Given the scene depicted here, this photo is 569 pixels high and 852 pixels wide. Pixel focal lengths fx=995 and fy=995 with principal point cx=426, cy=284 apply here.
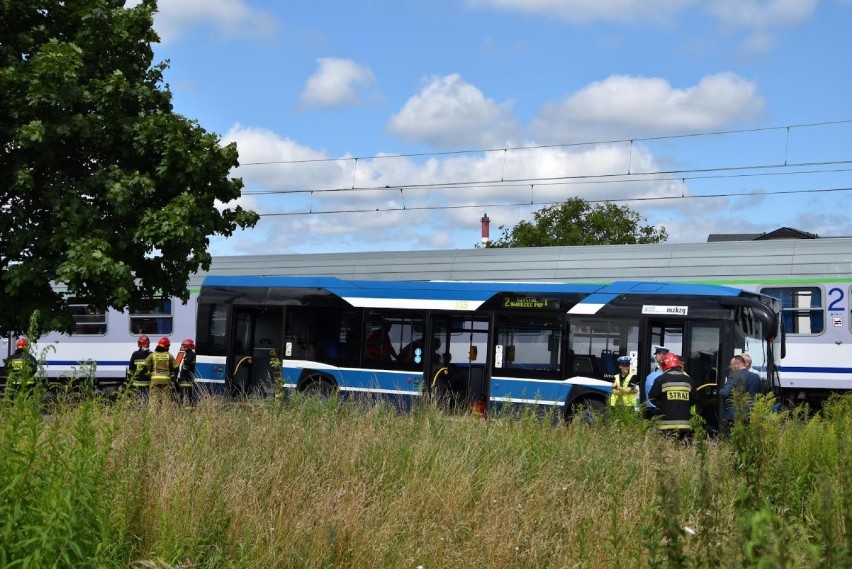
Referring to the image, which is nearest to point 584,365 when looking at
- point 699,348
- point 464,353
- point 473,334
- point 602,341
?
point 602,341

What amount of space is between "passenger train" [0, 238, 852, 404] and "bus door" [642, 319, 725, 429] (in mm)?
1823

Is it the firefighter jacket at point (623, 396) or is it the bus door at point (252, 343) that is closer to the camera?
the firefighter jacket at point (623, 396)

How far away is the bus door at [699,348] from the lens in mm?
16453

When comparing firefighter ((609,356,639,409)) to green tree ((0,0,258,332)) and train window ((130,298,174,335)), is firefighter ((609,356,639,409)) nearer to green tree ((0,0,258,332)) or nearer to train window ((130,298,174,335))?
green tree ((0,0,258,332))

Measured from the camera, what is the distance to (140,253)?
1903cm

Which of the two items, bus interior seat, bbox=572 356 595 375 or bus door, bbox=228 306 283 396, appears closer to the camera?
bus interior seat, bbox=572 356 595 375

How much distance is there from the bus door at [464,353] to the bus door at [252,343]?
3.68m

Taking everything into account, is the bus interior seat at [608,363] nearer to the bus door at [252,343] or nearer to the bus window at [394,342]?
the bus window at [394,342]

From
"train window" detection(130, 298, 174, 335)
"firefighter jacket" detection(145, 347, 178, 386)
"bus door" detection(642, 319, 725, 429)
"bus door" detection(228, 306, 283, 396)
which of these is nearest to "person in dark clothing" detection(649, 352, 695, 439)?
"bus door" detection(642, 319, 725, 429)

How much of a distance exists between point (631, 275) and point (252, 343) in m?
8.37

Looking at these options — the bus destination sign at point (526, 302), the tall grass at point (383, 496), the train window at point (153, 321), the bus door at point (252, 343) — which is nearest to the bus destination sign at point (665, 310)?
the bus destination sign at point (526, 302)

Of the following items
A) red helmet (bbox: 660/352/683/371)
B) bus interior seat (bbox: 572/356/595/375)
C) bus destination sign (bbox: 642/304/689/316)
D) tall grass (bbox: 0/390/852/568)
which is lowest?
tall grass (bbox: 0/390/852/568)

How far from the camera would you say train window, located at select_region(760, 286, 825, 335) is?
2038 cm

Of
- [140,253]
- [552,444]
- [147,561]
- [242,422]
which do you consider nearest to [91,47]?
[140,253]
